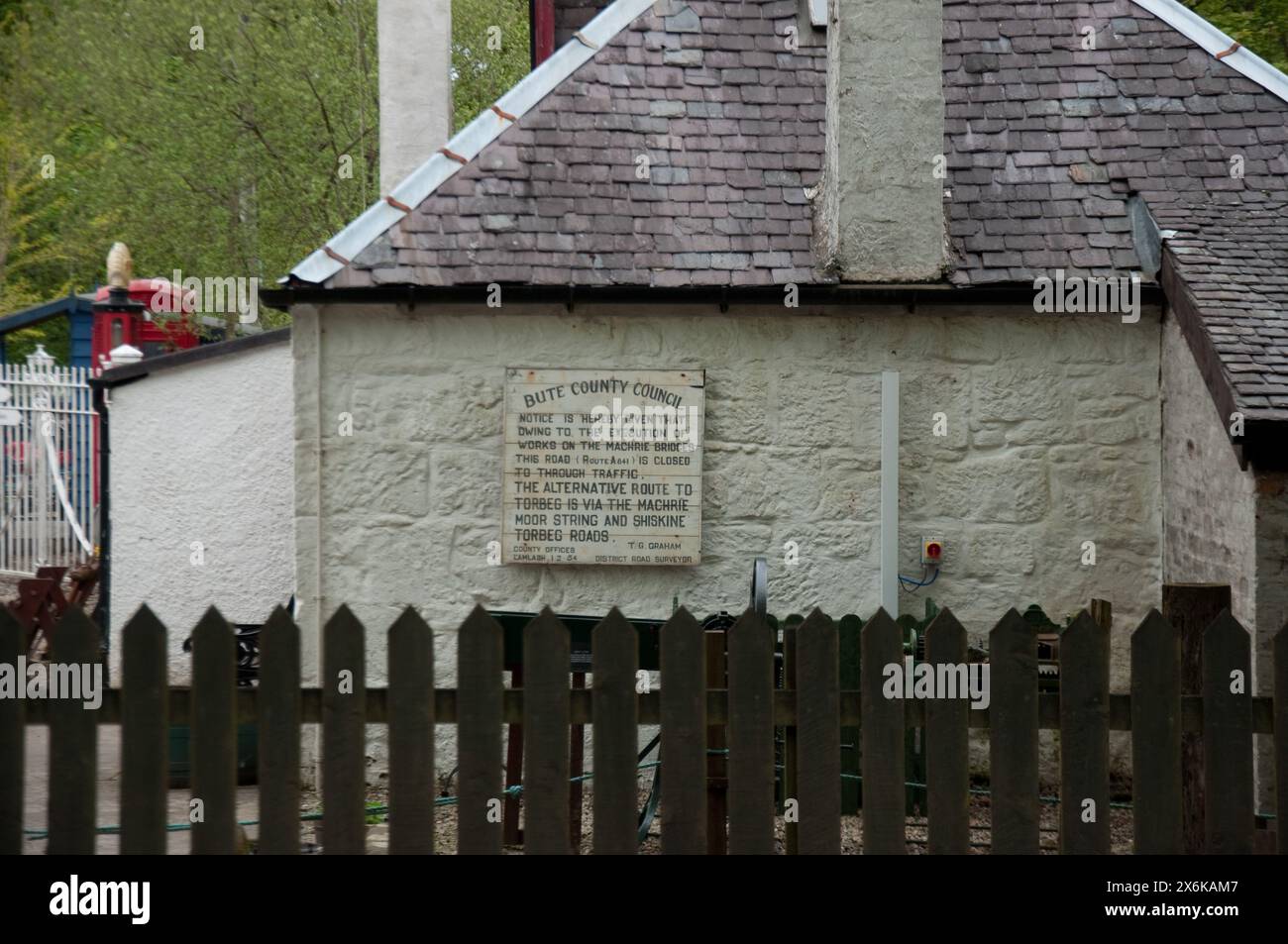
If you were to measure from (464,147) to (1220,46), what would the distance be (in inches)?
179

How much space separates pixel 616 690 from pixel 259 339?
6.40 meters

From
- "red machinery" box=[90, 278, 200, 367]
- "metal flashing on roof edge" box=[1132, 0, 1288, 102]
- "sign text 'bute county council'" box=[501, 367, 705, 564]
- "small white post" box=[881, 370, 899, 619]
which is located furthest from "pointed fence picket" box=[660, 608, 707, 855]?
"red machinery" box=[90, 278, 200, 367]

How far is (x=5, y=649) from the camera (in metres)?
4.41

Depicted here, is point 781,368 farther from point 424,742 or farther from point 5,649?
point 5,649

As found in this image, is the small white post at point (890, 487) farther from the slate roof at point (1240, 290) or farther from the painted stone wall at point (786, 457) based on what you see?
the slate roof at point (1240, 290)

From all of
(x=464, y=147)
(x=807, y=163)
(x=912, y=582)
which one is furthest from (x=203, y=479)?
(x=912, y=582)

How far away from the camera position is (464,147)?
8258mm

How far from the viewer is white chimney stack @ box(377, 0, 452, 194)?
9.62 meters

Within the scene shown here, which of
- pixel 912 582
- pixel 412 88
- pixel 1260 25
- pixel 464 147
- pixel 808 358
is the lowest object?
pixel 912 582

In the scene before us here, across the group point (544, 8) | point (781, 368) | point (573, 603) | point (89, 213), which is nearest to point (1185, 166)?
point (781, 368)

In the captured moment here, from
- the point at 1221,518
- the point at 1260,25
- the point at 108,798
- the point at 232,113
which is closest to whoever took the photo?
the point at 1221,518

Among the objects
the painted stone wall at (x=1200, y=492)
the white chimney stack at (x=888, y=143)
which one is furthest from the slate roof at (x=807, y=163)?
the painted stone wall at (x=1200, y=492)

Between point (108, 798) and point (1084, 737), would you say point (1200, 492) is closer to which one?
point (1084, 737)

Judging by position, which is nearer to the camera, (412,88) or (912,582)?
(912,582)
